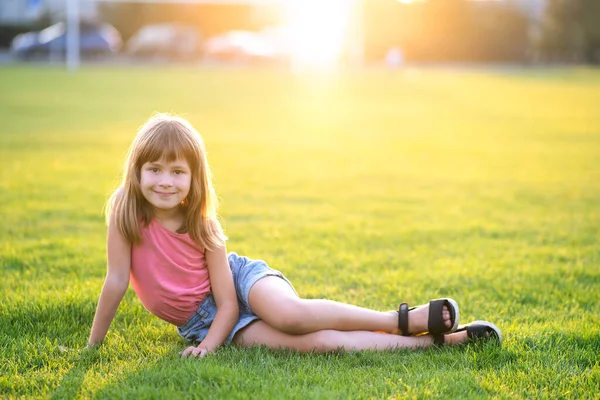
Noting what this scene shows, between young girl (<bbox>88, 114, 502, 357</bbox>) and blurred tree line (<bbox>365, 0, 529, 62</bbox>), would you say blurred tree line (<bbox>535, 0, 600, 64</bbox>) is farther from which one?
young girl (<bbox>88, 114, 502, 357</bbox>)

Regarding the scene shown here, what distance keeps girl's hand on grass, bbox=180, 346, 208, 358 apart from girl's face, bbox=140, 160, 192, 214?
586mm

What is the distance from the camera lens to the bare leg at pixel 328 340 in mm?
3143

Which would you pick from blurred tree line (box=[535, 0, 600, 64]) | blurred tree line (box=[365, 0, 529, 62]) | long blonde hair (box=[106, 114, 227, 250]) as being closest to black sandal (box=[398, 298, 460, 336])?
long blonde hair (box=[106, 114, 227, 250])

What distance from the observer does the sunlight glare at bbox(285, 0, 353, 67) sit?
126 feet

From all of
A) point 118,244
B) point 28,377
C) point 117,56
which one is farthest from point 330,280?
point 117,56

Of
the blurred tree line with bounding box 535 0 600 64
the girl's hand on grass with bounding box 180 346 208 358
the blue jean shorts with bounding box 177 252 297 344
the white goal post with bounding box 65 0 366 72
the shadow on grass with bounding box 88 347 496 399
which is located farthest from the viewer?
the blurred tree line with bounding box 535 0 600 64

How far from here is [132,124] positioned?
12.5 m

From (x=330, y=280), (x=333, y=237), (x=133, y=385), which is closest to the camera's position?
(x=133, y=385)

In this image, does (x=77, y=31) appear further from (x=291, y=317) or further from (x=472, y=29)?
(x=291, y=317)

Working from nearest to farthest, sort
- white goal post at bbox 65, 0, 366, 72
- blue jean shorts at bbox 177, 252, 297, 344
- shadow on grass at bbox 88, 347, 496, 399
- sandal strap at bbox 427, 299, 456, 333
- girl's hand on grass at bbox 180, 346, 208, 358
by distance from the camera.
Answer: shadow on grass at bbox 88, 347, 496, 399 < girl's hand on grass at bbox 180, 346, 208, 358 < sandal strap at bbox 427, 299, 456, 333 < blue jean shorts at bbox 177, 252, 297, 344 < white goal post at bbox 65, 0, 366, 72

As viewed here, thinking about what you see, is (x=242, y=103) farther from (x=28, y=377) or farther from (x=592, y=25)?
(x=592, y=25)

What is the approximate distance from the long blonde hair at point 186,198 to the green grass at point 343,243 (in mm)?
504

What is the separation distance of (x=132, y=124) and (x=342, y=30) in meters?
32.0

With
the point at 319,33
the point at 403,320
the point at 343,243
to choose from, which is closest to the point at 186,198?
the point at 403,320
